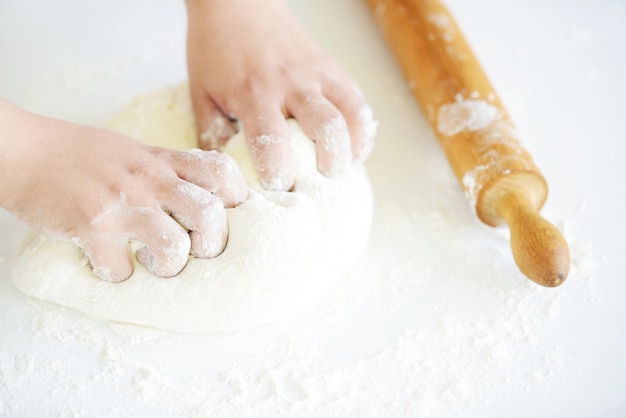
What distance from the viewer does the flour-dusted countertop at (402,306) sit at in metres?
1.11

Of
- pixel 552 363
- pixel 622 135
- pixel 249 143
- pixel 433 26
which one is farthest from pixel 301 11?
pixel 552 363

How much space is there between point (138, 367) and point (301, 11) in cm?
103

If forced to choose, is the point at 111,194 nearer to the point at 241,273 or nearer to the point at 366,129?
the point at 241,273

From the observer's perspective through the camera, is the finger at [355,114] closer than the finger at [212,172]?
No

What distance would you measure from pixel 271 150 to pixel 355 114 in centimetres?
19

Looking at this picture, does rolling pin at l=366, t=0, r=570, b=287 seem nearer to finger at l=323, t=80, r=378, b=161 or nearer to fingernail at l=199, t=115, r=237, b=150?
finger at l=323, t=80, r=378, b=161

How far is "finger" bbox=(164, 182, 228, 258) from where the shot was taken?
Result: 1094mm

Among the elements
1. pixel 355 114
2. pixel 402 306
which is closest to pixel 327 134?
pixel 355 114

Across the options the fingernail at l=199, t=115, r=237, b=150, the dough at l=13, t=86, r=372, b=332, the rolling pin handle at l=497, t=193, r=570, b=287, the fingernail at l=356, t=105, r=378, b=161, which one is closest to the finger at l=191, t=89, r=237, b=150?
the fingernail at l=199, t=115, r=237, b=150

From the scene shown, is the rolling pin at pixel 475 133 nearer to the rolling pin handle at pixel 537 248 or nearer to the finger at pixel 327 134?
the rolling pin handle at pixel 537 248

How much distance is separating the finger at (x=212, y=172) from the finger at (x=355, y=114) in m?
0.25

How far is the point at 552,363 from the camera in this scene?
3.81 feet

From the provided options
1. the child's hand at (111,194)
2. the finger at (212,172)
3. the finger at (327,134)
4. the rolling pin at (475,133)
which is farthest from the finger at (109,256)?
the rolling pin at (475,133)

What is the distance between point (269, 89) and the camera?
130 centimetres
